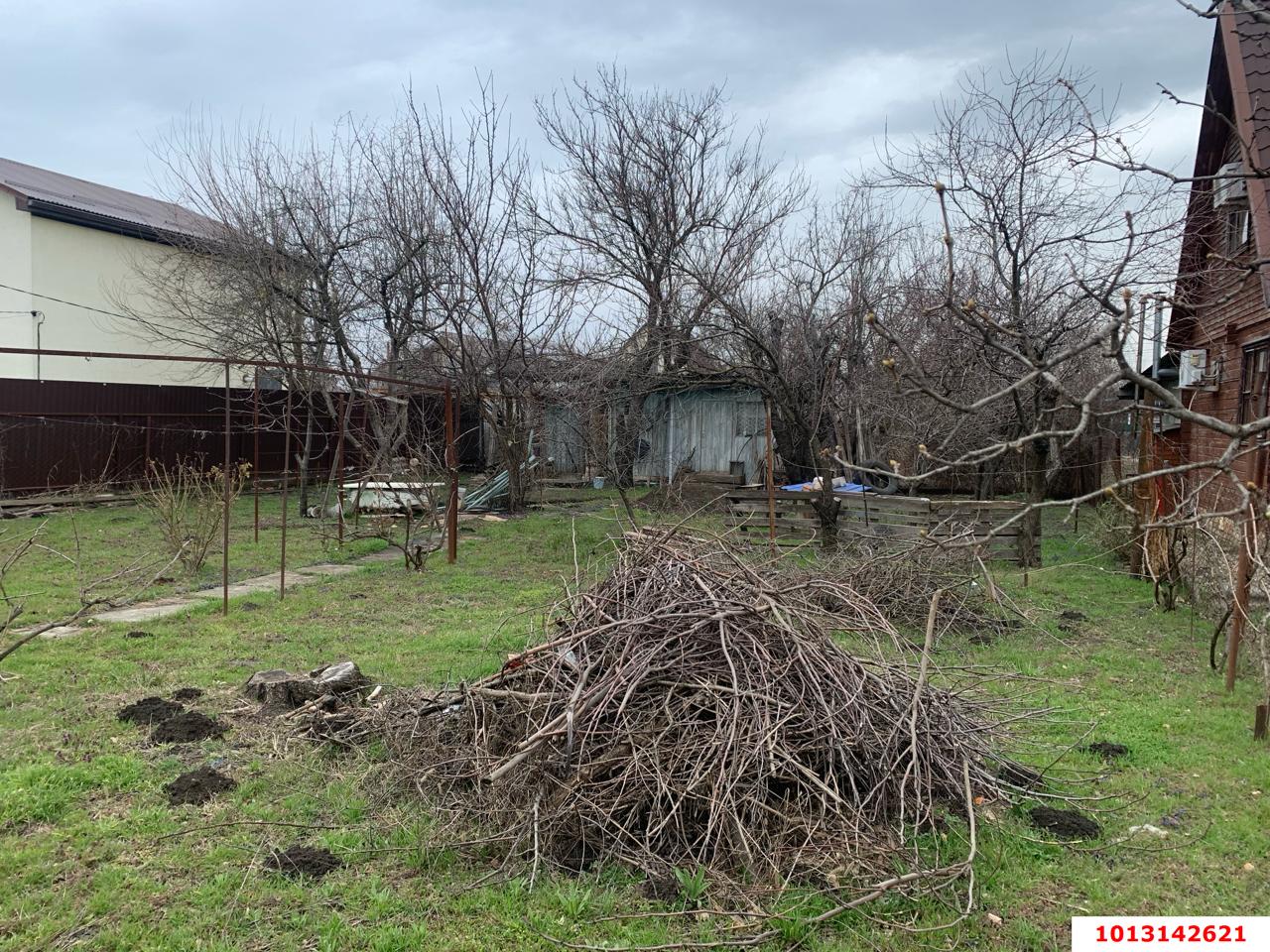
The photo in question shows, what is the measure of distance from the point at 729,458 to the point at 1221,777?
14.4m

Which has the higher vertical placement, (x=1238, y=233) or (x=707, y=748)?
(x=1238, y=233)

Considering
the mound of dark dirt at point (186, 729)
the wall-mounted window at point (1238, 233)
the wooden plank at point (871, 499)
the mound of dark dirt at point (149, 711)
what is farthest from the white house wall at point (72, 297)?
the wall-mounted window at point (1238, 233)

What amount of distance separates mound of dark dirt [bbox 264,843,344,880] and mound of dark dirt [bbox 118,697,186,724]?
1803 mm

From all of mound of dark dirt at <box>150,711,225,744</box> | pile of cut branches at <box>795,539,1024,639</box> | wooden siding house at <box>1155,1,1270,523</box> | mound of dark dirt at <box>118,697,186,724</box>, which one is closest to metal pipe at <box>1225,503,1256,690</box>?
pile of cut branches at <box>795,539,1024,639</box>

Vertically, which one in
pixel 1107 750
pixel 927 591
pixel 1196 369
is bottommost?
pixel 1107 750

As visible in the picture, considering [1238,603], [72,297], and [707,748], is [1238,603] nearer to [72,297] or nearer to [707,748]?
[707,748]

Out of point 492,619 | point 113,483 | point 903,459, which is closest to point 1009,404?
point 903,459

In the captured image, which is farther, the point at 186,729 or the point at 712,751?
the point at 186,729

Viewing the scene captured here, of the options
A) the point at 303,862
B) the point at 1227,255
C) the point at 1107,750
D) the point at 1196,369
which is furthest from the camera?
the point at 1196,369

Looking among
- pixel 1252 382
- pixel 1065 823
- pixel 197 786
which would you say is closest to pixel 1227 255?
pixel 1252 382

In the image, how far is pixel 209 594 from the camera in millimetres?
8023

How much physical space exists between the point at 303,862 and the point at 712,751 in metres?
1.55

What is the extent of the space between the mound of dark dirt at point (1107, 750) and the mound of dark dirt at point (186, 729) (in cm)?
438

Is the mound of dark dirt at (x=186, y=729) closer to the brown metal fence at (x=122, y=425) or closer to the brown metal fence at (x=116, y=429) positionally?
the brown metal fence at (x=122, y=425)
